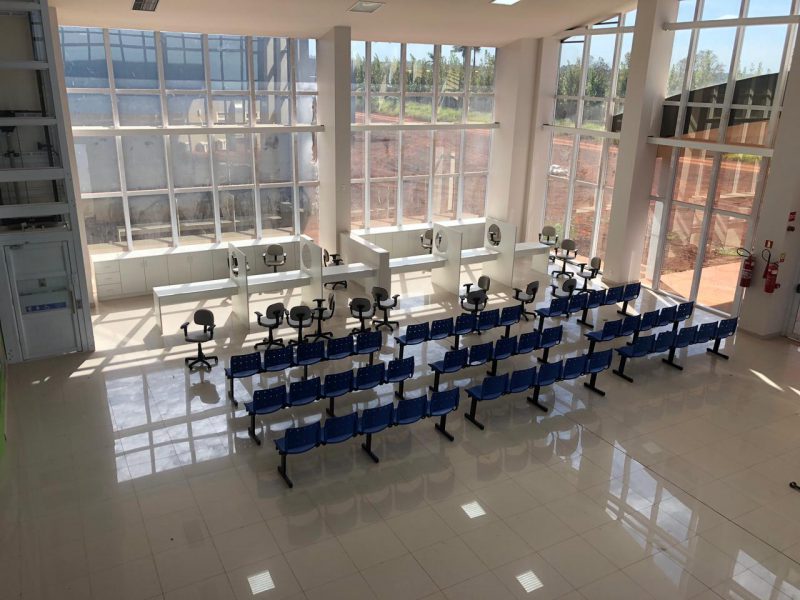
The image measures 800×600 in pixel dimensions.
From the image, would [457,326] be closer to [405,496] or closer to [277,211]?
[405,496]

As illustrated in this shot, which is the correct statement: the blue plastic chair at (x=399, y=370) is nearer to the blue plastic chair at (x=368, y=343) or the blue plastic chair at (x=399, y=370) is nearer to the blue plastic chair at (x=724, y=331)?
the blue plastic chair at (x=368, y=343)

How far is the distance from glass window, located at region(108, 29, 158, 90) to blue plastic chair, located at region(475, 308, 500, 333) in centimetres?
779

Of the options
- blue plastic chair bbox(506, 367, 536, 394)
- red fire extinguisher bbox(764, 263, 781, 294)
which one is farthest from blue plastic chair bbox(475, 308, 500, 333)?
red fire extinguisher bbox(764, 263, 781, 294)

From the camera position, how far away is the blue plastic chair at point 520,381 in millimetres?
8633

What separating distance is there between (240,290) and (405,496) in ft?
19.3

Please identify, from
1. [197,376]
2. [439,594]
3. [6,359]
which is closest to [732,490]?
[439,594]

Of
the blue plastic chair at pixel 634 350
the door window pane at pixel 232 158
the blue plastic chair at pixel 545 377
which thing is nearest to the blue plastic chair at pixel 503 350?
the blue plastic chair at pixel 545 377

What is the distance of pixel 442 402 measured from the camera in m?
7.99

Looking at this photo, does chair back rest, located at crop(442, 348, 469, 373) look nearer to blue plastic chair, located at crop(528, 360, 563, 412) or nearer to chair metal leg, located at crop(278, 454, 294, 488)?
blue plastic chair, located at crop(528, 360, 563, 412)

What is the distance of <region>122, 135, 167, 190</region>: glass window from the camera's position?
42.1 ft

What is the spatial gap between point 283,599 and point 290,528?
2.99ft

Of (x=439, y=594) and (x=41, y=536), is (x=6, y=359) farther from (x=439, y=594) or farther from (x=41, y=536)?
(x=439, y=594)

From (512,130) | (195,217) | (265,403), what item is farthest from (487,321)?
(512,130)

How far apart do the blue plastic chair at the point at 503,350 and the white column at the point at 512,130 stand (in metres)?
7.64
